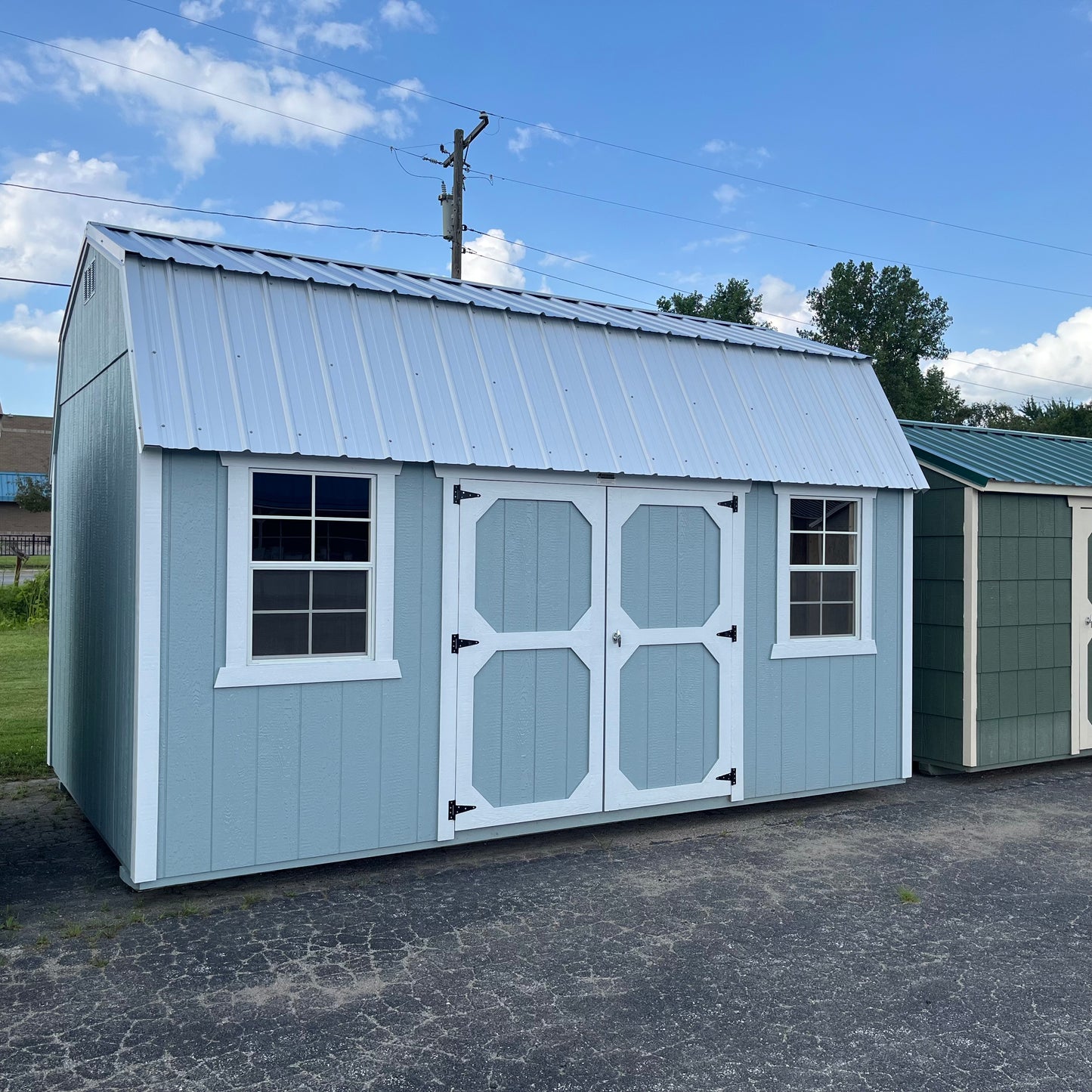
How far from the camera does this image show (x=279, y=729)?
4.62m

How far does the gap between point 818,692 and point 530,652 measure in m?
2.15

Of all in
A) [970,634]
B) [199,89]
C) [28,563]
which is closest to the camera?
[970,634]

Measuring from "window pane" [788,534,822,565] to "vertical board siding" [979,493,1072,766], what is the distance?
1700 mm

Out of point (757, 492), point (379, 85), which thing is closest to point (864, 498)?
point (757, 492)

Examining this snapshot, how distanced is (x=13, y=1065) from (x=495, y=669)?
9.22 feet

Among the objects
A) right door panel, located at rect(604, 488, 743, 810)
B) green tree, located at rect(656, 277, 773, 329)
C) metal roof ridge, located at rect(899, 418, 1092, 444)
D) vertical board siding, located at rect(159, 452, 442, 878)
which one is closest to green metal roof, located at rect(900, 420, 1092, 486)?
metal roof ridge, located at rect(899, 418, 1092, 444)

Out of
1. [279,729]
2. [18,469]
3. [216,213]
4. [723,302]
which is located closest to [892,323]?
[723,302]

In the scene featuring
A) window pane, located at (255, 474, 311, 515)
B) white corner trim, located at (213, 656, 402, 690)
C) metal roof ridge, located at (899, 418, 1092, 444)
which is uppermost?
metal roof ridge, located at (899, 418, 1092, 444)

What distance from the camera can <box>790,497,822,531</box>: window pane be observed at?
20.5 ft

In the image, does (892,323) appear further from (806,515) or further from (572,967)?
(572,967)

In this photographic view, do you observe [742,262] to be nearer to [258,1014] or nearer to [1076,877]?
[1076,877]

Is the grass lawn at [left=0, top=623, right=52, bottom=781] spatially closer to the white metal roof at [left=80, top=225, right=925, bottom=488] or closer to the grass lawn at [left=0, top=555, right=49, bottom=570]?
the white metal roof at [left=80, top=225, right=925, bottom=488]

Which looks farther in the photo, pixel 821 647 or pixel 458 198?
pixel 458 198

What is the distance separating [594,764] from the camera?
18.1 ft
